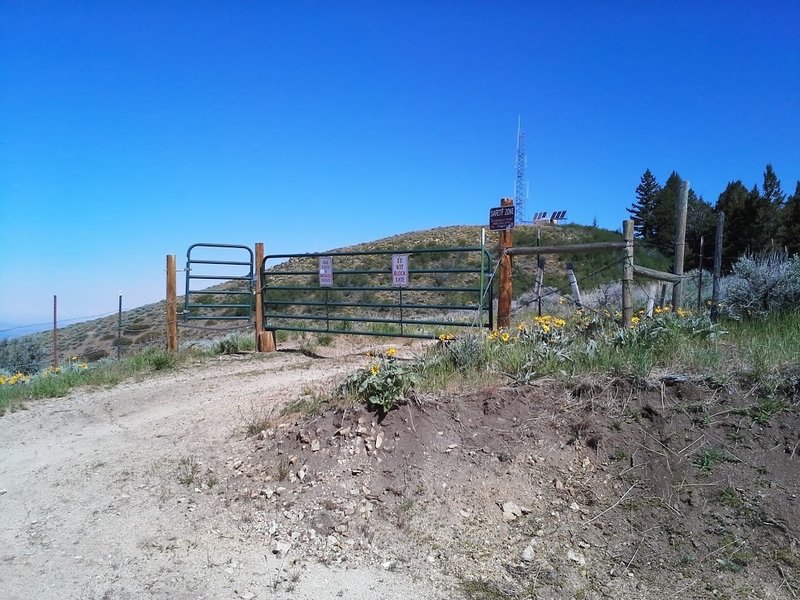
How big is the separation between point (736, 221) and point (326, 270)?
112 feet

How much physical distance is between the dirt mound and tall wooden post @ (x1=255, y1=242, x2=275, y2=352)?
6.45m

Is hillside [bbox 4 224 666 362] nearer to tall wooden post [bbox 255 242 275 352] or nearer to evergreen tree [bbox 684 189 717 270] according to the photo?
tall wooden post [bbox 255 242 275 352]

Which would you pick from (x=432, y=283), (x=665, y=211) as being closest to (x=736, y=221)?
(x=665, y=211)

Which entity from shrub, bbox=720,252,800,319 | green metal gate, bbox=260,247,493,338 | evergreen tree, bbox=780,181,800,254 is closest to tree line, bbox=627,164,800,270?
evergreen tree, bbox=780,181,800,254

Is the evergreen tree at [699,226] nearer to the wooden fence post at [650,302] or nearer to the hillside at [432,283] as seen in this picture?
the hillside at [432,283]

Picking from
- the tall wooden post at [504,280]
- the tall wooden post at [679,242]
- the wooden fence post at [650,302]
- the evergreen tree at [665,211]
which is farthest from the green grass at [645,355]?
the evergreen tree at [665,211]

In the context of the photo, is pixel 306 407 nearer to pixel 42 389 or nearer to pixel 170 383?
pixel 170 383

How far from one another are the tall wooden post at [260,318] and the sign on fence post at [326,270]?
4.64 feet

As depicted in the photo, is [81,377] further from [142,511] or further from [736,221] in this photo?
[736,221]

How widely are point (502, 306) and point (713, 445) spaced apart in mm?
4797

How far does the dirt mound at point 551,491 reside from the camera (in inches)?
153

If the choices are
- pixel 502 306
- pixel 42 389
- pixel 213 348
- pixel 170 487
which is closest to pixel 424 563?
pixel 170 487

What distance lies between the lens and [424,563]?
4.07 metres

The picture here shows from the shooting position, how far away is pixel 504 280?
939cm
